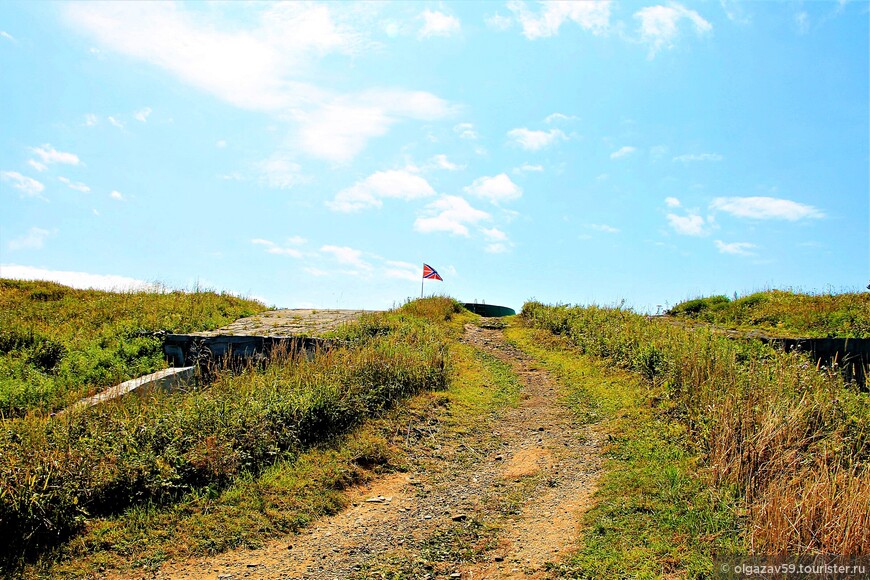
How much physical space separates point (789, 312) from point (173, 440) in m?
15.9

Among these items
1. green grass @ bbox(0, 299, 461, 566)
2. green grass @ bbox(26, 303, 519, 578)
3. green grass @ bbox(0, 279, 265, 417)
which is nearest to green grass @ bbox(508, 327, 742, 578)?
green grass @ bbox(26, 303, 519, 578)

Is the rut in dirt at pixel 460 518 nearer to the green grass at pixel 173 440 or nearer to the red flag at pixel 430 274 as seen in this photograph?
the green grass at pixel 173 440

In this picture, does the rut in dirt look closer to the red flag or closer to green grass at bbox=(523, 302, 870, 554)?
green grass at bbox=(523, 302, 870, 554)

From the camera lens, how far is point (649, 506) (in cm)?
528

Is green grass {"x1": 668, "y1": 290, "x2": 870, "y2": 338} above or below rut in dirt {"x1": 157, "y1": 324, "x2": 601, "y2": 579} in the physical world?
above

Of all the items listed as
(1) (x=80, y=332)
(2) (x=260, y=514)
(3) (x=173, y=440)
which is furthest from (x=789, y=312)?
(1) (x=80, y=332)

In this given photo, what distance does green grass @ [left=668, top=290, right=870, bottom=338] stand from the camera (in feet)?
47.0

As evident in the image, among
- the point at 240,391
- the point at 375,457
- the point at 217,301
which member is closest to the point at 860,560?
the point at 375,457

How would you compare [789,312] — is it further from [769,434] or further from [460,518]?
[460,518]

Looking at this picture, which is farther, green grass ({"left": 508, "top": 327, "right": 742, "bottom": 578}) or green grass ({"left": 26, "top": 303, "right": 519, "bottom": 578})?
green grass ({"left": 26, "top": 303, "right": 519, "bottom": 578})

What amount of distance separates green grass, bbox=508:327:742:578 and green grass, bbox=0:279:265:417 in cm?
690

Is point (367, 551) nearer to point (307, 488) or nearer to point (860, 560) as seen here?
point (307, 488)

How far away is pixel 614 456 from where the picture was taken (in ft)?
22.5

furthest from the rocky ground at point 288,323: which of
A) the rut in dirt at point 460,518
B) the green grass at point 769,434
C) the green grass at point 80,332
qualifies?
the green grass at point 769,434
